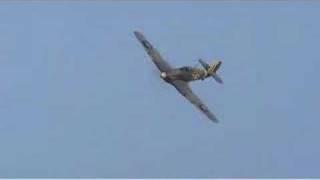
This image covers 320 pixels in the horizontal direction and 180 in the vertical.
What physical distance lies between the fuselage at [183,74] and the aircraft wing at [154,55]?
31 cm

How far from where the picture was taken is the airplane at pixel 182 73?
86.5 feet

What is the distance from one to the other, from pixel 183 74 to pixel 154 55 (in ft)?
6.02

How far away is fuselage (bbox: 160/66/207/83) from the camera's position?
86.4 ft

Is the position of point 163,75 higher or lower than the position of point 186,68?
lower

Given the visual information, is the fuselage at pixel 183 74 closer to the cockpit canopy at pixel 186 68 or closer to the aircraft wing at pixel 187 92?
the cockpit canopy at pixel 186 68

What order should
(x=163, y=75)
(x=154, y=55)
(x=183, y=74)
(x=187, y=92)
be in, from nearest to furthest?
(x=163, y=75)
(x=183, y=74)
(x=187, y=92)
(x=154, y=55)

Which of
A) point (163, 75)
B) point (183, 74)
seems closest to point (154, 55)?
point (163, 75)

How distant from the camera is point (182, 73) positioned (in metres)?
26.4

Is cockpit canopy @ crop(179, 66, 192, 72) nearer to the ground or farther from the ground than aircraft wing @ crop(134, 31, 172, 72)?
nearer to the ground

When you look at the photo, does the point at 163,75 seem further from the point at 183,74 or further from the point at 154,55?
the point at 154,55

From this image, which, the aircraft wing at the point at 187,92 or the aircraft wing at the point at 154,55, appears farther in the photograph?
the aircraft wing at the point at 154,55

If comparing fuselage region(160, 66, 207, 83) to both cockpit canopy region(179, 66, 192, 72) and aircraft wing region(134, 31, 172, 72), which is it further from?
aircraft wing region(134, 31, 172, 72)

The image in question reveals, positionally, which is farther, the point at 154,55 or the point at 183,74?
the point at 154,55

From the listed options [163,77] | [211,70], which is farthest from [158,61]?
[211,70]
